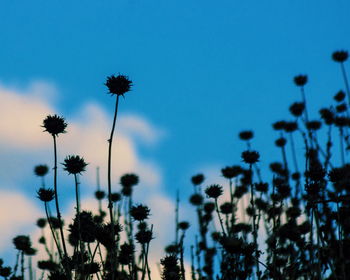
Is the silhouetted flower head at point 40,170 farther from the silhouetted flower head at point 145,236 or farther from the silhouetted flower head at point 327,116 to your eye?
the silhouetted flower head at point 327,116

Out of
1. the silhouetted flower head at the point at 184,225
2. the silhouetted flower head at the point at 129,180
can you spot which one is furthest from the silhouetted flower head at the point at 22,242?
the silhouetted flower head at the point at 184,225

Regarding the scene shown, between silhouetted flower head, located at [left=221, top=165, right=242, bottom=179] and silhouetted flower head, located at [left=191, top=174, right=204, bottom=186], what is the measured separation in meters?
2.00

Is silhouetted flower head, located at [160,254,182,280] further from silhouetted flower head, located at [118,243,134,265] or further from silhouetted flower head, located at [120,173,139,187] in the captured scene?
silhouetted flower head, located at [120,173,139,187]

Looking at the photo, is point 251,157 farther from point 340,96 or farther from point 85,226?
point 340,96

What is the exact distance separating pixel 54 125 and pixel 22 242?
2.48 meters

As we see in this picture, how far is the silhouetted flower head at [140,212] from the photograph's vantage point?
481 cm

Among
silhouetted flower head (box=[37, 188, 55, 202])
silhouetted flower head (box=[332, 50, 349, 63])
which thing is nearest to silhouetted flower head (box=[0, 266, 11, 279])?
silhouetted flower head (box=[37, 188, 55, 202])

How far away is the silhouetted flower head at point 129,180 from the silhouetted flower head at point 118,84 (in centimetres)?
432

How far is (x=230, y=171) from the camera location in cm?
713

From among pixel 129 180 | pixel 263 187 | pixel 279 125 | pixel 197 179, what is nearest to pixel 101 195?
pixel 129 180

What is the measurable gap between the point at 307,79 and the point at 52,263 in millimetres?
5418

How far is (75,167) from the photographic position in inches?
170

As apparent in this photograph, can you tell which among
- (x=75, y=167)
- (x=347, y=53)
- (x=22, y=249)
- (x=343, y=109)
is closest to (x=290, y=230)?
(x=75, y=167)

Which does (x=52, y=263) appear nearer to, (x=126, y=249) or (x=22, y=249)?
(x=22, y=249)
